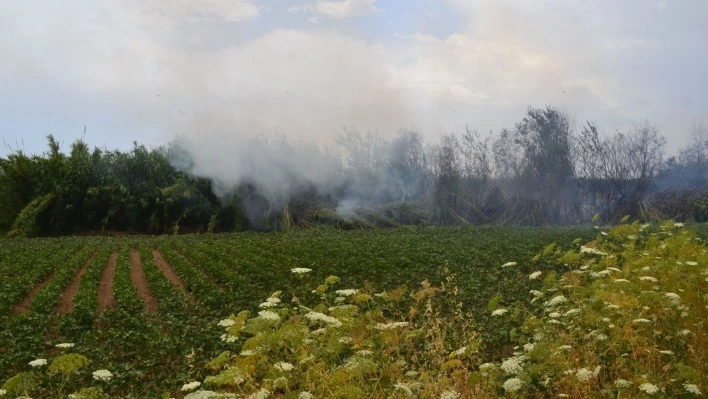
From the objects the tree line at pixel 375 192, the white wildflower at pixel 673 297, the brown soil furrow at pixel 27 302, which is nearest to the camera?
the white wildflower at pixel 673 297

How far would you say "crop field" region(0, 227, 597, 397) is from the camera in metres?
9.08

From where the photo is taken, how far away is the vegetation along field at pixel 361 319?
483cm

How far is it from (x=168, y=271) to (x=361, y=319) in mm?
14159

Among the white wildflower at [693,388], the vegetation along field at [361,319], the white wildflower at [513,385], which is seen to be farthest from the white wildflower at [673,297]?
the white wildflower at [513,385]

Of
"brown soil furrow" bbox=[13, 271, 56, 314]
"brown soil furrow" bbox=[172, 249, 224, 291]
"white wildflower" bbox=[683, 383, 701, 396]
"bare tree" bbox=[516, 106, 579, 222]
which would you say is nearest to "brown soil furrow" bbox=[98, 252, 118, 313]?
"brown soil furrow" bbox=[13, 271, 56, 314]

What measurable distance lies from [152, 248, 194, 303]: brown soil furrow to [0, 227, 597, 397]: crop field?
0.05 metres

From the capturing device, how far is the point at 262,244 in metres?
24.4

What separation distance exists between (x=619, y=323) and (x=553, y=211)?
34.5 metres

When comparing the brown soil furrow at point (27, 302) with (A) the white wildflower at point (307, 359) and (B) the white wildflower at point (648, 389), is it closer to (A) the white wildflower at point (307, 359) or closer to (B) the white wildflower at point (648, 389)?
(A) the white wildflower at point (307, 359)

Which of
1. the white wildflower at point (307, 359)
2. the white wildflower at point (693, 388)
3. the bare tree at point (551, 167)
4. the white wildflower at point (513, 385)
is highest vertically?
the bare tree at point (551, 167)

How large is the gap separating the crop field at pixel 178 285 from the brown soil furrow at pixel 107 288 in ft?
0.16

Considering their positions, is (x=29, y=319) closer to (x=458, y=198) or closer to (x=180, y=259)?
(x=180, y=259)

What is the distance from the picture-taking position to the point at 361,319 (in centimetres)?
566

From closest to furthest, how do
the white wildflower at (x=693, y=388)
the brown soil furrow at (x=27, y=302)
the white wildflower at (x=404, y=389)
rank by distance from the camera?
the white wildflower at (x=404, y=389), the white wildflower at (x=693, y=388), the brown soil furrow at (x=27, y=302)
